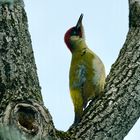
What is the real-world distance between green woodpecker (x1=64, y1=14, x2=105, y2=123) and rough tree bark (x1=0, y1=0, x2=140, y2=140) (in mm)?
669

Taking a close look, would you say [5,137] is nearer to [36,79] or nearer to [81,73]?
[36,79]

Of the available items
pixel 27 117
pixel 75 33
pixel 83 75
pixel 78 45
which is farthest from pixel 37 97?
pixel 75 33

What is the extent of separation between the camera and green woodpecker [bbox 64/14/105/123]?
6.22m

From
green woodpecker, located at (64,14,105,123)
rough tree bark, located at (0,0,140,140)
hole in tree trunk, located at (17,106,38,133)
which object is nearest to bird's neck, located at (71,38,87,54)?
green woodpecker, located at (64,14,105,123)

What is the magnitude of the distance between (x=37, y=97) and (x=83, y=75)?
2.71 m

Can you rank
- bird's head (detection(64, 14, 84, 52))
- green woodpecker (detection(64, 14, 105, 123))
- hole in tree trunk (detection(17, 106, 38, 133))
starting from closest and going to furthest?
hole in tree trunk (detection(17, 106, 38, 133)), green woodpecker (detection(64, 14, 105, 123)), bird's head (detection(64, 14, 84, 52))

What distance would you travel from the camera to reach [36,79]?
421 centimetres

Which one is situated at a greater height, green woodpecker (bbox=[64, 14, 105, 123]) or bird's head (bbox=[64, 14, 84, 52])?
bird's head (bbox=[64, 14, 84, 52])

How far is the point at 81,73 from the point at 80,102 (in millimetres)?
581

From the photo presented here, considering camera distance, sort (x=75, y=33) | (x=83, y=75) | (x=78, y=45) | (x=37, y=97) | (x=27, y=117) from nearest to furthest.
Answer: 1. (x=27, y=117)
2. (x=37, y=97)
3. (x=83, y=75)
4. (x=78, y=45)
5. (x=75, y=33)

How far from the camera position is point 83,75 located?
6.68 meters

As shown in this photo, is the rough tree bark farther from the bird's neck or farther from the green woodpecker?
the bird's neck

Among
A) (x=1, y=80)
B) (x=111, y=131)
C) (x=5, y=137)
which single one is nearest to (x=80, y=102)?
(x=111, y=131)

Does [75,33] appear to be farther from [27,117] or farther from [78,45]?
[27,117]
